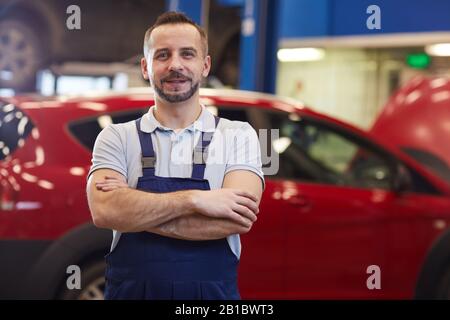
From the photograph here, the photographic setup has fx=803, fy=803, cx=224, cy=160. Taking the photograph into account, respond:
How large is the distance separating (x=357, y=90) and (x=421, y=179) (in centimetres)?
230

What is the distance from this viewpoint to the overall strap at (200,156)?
6.46ft

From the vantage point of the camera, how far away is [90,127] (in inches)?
121

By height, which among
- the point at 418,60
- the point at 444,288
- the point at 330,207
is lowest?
the point at 444,288

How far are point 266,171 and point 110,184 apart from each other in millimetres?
983

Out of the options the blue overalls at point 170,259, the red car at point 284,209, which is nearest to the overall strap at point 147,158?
the blue overalls at point 170,259

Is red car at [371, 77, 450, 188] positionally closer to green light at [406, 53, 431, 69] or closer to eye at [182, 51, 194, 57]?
green light at [406, 53, 431, 69]

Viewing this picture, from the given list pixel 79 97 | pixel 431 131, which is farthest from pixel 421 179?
pixel 79 97

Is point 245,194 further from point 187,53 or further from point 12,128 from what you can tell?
point 12,128

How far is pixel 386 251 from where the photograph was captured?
10.9ft

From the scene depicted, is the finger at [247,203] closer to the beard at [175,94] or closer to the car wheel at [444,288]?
the beard at [175,94]

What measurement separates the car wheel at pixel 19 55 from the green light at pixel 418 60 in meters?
2.71

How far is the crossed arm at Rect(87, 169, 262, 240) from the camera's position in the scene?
74.6 inches

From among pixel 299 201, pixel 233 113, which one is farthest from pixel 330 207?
pixel 233 113
